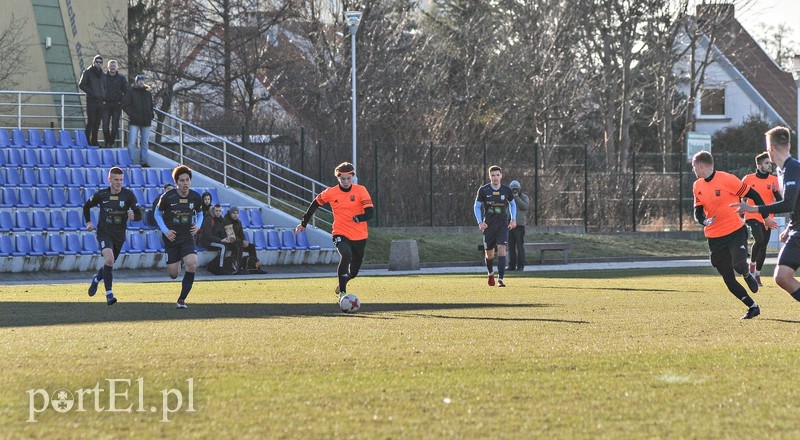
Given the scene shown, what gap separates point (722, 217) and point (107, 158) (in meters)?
22.2

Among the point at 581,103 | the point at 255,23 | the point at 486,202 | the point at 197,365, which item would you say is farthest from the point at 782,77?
the point at 197,365

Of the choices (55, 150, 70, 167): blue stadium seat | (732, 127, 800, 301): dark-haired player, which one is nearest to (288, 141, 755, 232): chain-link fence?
(55, 150, 70, 167): blue stadium seat

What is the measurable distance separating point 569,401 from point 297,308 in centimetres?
916

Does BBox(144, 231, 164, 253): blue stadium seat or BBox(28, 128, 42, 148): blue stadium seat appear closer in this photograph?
BBox(144, 231, 164, 253): blue stadium seat

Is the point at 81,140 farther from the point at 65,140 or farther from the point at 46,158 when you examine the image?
the point at 46,158

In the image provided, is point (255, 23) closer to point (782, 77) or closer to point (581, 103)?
point (581, 103)

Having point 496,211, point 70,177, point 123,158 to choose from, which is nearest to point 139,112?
point 123,158

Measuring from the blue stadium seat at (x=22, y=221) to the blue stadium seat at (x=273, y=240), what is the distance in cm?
559

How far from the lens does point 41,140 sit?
3406cm

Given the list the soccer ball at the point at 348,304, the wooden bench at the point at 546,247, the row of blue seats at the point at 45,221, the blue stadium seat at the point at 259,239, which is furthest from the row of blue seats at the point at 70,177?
the soccer ball at the point at 348,304

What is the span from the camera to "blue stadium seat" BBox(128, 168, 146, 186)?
32594 millimetres

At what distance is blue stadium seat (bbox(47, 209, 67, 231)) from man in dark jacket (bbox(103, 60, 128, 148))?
3.57 m

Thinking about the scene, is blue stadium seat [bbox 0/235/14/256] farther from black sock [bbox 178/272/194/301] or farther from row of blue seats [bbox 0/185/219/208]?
black sock [bbox 178/272/194/301]

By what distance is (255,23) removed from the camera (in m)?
51.3
